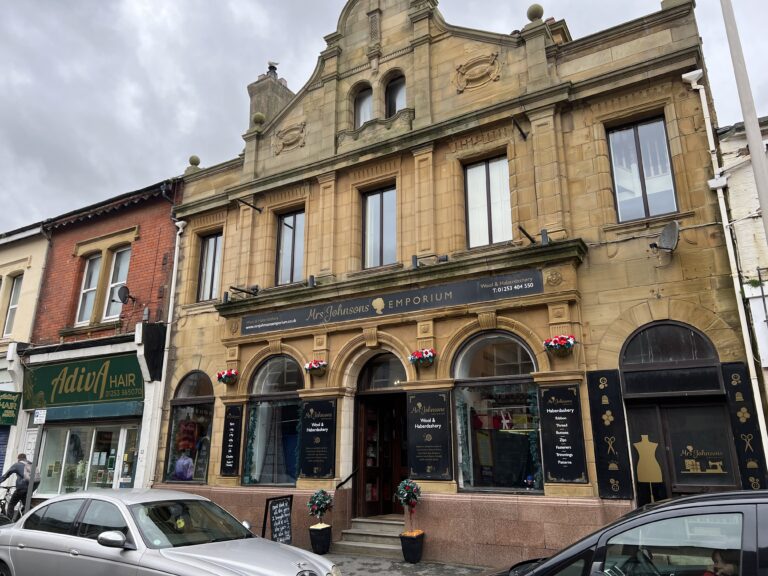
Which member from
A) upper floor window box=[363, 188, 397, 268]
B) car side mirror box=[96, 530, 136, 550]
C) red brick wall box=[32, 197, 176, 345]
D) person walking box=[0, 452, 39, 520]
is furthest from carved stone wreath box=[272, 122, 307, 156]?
car side mirror box=[96, 530, 136, 550]

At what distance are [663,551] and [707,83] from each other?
9253mm

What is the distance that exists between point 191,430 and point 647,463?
34.1 feet

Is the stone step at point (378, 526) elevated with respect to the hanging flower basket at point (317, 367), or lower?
lower

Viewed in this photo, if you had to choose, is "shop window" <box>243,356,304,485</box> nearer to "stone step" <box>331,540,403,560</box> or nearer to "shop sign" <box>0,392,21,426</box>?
"stone step" <box>331,540,403,560</box>

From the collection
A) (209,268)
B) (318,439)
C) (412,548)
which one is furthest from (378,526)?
(209,268)

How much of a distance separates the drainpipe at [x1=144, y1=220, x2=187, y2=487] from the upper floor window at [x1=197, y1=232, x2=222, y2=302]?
2.20ft

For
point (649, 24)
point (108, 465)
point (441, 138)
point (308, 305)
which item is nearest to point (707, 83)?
point (649, 24)

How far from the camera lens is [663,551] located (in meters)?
3.67

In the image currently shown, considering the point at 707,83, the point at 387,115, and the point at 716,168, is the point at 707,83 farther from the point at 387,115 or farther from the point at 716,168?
the point at 387,115

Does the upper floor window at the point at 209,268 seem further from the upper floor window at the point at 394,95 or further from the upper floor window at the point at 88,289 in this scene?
the upper floor window at the point at 394,95

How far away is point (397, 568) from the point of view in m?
9.34

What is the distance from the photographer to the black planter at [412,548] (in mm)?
9609

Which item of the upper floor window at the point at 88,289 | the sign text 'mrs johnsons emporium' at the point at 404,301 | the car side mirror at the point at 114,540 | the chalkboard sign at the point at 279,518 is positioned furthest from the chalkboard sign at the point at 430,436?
the upper floor window at the point at 88,289

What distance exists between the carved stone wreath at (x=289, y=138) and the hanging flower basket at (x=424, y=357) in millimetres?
6655
